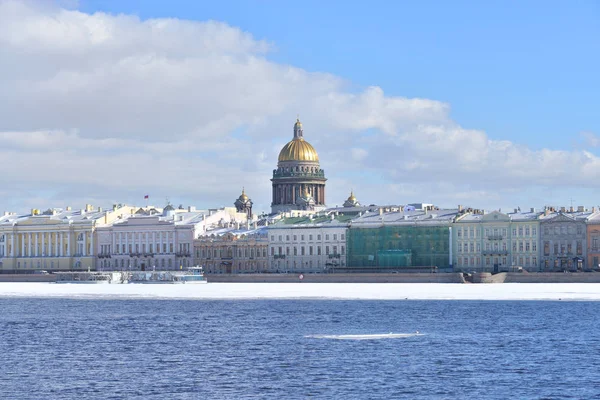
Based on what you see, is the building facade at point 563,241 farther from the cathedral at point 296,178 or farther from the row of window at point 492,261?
the cathedral at point 296,178

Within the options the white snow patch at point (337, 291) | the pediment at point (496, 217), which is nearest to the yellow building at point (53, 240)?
the white snow patch at point (337, 291)

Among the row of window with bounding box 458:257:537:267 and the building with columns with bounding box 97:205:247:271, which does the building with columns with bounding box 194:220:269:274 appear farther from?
the row of window with bounding box 458:257:537:267

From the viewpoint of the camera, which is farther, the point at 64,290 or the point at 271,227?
the point at 271,227

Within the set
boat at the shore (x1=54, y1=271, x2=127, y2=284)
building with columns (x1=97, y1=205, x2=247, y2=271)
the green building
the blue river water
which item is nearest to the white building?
the green building

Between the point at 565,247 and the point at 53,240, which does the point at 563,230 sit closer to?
the point at 565,247

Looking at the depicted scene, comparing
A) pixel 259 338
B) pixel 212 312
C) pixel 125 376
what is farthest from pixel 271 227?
pixel 125 376

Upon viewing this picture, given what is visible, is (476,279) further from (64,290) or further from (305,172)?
(305,172)

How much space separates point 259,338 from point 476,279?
37.8 meters

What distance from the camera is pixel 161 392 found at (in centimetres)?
2636

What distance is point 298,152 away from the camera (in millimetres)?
117875

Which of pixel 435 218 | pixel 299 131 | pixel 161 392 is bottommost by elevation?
pixel 161 392

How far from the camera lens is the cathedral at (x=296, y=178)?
116938 mm

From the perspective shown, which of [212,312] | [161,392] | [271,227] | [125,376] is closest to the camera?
[161,392]

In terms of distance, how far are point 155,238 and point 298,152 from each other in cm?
2181
